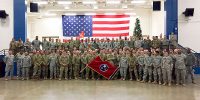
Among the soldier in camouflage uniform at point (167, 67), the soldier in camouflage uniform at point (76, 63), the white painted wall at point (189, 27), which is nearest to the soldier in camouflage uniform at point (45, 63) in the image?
the soldier in camouflage uniform at point (76, 63)

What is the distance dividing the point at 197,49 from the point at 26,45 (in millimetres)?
10495

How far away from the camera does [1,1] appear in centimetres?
1777

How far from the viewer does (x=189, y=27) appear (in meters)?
17.8

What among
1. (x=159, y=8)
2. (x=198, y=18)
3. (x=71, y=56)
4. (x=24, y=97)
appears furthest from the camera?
(x=159, y=8)

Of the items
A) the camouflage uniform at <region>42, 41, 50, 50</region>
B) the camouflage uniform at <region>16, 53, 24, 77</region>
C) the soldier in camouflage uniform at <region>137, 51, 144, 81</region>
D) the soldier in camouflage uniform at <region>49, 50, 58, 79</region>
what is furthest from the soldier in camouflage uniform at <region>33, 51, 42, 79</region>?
the soldier in camouflage uniform at <region>137, 51, 144, 81</region>

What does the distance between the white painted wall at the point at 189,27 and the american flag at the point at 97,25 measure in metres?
10.1

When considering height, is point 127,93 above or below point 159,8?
below

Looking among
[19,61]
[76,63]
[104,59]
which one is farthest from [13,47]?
[104,59]

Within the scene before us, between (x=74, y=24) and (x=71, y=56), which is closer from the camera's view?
(x=71, y=56)

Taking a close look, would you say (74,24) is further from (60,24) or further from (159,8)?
(159,8)

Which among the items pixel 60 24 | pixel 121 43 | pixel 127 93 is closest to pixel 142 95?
pixel 127 93

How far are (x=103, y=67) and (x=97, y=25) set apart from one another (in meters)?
13.4

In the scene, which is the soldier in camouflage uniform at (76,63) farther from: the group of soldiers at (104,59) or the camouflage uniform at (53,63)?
the camouflage uniform at (53,63)

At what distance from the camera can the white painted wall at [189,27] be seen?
1767 cm
